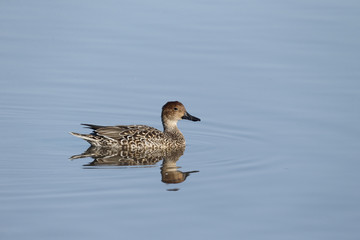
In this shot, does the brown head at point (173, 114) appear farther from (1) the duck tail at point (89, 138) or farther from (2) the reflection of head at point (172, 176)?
(2) the reflection of head at point (172, 176)

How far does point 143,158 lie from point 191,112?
226 cm

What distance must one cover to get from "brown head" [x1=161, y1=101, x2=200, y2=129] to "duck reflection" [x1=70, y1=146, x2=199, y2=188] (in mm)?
752

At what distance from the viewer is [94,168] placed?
1068 cm

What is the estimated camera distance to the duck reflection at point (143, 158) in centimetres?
1049

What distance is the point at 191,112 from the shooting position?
13.8 m

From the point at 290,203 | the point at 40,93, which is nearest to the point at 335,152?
the point at 290,203

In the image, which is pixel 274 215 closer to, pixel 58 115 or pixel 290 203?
pixel 290 203

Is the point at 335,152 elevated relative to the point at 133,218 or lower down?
elevated

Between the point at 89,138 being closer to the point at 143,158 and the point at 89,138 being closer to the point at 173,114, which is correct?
the point at 143,158

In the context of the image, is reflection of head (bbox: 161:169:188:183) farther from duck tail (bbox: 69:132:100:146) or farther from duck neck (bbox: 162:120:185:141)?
duck neck (bbox: 162:120:185:141)

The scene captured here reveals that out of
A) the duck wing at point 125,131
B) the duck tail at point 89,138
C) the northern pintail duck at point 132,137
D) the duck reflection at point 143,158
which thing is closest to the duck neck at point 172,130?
the northern pintail duck at point 132,137

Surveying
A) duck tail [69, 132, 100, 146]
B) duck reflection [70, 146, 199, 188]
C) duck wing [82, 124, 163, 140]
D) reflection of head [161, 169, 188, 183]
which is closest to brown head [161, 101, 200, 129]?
duck wing [82, 124, 163, 140]

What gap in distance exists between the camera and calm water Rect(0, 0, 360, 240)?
8.61 metres

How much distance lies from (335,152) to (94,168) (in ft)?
11.9
